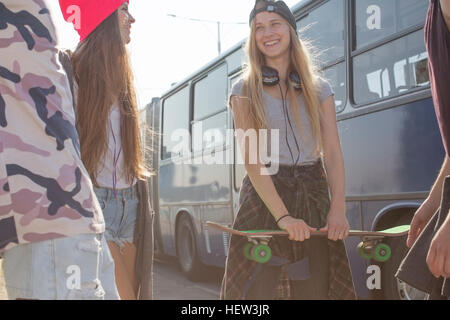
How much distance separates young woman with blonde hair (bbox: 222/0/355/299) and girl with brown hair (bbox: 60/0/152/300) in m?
0.43

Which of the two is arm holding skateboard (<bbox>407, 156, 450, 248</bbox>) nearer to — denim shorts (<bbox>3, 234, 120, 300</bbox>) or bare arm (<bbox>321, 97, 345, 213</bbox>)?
bare arm (<bbox>321, 97, 345, 213</bbox>)

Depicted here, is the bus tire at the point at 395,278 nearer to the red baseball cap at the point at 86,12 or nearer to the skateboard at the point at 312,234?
the skateboard at the point at 312,234

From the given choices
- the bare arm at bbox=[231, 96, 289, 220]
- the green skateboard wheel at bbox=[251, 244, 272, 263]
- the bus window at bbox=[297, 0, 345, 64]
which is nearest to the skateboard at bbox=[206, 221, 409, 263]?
the green skateboard wheel at bbox=[251, 244, 272, 263]

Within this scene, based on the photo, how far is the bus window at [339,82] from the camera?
5.40 metres

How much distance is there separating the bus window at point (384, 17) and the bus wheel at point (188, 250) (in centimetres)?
450

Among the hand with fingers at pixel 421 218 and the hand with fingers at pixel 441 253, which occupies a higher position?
the hand with fingers at pixel 421 218

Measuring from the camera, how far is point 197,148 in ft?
28.7

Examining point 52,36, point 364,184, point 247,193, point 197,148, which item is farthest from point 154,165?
point 52,36

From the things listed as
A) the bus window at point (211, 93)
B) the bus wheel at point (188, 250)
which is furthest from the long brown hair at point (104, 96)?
the bus wheel at point (188, 250)

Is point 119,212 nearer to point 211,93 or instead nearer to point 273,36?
point 273,36

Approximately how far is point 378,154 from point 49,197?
3.85 meters

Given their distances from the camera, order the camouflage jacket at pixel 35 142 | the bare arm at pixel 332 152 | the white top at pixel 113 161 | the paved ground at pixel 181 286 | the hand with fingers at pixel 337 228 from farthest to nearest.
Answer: the paved ground at pixel 181 286 → the bare arm at pixel 332 152 → the white top at pixel 113 161 → the hand with fingers at pixel 337 228 → the camouflage jacket at pixel 35 142

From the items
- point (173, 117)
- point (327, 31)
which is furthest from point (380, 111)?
point (173, 117)

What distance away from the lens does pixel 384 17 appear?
16.0ft
